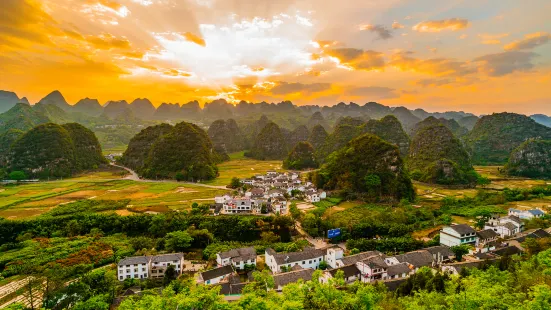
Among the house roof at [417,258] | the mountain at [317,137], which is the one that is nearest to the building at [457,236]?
the house roof at [417,258]

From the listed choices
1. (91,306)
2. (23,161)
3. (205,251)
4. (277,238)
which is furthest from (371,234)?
(23,161)

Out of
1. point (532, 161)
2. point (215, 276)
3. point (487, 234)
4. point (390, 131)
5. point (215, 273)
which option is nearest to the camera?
point (215, 276)

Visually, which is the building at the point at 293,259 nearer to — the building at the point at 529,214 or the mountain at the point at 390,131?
the building at the point at 529,214

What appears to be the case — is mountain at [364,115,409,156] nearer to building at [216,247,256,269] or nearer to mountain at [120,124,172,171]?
mountain at [120,124,172,171]

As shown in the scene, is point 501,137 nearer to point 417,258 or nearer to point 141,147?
point 417,258

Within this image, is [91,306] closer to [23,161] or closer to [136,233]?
[136,233]

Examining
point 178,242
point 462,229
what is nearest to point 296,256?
point 178,242
